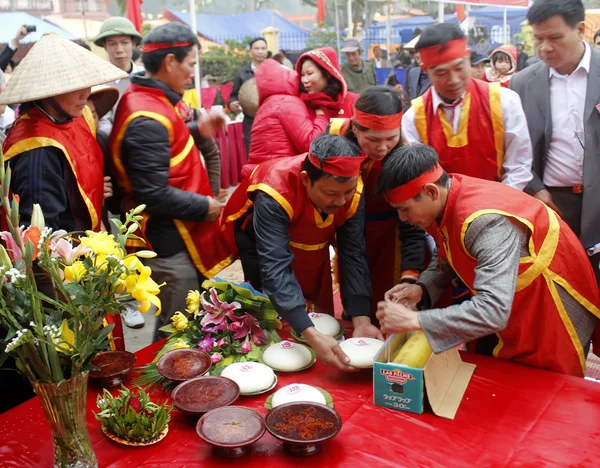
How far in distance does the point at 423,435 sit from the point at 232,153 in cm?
563

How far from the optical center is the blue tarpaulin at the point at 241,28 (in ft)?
49.0

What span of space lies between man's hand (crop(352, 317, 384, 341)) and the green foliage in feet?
34.6

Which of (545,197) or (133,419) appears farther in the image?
(545,197)

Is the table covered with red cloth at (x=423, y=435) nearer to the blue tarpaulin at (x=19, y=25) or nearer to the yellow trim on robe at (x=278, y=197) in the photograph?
the yellow trim on robe at (x=278, y=197)

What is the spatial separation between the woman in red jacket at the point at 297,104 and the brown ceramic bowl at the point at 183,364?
1176mm

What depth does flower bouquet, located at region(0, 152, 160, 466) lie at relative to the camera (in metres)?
1.15

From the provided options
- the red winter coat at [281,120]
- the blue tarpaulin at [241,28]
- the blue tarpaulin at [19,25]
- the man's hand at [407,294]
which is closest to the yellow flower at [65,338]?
the man's hand at [407,294]

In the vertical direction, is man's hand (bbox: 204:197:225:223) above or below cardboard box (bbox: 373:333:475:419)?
above

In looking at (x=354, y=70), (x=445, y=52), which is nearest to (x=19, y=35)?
(x=445, y=52)

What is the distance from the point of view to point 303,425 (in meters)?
1.33

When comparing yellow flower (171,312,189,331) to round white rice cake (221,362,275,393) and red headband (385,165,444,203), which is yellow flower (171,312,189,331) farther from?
red headband (385,165,444,203)

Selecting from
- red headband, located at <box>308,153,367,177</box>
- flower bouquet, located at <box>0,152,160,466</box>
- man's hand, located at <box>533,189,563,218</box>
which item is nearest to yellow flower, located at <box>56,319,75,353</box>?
flower bouquet, located at <box>0,152,160,466</box>

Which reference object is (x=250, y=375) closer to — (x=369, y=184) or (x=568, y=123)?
(x=369, y=184)

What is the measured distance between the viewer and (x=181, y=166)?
7.87 ft
